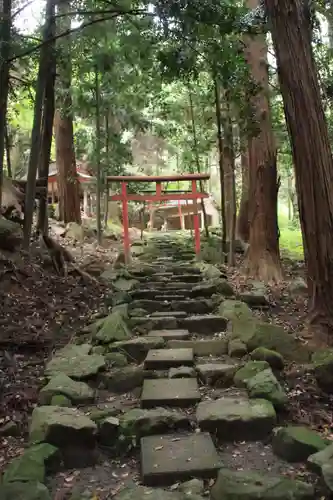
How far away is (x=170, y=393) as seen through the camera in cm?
394

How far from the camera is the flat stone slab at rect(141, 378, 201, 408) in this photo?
12.5 ft

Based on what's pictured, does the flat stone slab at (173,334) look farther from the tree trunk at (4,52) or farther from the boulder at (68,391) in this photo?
the tree trunk at (4,52)

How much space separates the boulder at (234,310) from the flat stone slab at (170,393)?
59.5 inches

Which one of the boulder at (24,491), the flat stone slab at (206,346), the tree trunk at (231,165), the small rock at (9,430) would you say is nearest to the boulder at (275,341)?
the flat stone slab at (206,346)

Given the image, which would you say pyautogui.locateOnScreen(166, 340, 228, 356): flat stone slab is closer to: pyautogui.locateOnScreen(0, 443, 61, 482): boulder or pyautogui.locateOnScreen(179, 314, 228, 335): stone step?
pyautogui.locateOnScreen(179, 314, 228, 335): stone step

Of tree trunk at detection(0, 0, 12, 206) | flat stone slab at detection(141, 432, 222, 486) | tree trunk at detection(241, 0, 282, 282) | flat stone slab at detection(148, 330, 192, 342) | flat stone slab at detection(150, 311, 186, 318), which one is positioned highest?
tree trunk at detection(0, 0, 12, 206)

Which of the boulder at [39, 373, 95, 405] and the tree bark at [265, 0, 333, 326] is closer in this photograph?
the boulder at [39, 373, 95, 405]

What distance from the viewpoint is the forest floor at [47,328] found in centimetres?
358

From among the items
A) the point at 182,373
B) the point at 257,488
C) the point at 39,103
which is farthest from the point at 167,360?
the point at 39,103

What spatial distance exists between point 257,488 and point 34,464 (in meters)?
1.31

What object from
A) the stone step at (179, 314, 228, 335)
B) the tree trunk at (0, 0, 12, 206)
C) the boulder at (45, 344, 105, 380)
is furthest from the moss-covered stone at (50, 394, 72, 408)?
the tree trunk at (0, 0, 12, 206)

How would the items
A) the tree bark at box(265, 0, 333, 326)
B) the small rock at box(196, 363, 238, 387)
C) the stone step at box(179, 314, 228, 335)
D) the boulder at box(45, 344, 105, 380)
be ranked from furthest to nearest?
the stone step at box(179, 314, 228, 335), the tree bark at box(265, 0, 333, 326), the boulder at box(45, 344, 105, 380), the small rock at box(196, 363, 238, 387)

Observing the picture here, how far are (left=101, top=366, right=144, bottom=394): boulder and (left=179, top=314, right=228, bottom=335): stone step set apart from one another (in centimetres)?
156

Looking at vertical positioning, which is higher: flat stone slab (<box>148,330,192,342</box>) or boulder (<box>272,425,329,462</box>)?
flat stone slab (<box>148,330,192,342</box>)
